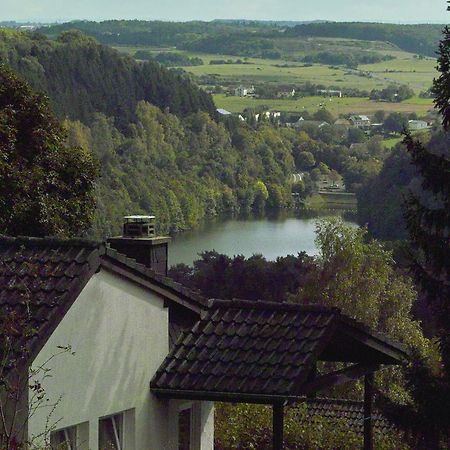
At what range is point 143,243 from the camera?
9586 millimetres

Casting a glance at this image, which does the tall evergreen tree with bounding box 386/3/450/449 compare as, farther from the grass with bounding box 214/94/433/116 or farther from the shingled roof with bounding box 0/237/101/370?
the grass with bounding box 214/94/433/116

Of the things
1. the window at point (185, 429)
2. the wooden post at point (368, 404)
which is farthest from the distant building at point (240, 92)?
the window at point (185, 429)

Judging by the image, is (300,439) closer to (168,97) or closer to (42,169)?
(42,169)

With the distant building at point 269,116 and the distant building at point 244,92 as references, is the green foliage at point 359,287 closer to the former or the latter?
the distant building at point 269,116

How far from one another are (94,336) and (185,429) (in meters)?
1.53

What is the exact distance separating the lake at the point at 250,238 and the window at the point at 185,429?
54559 millimetres

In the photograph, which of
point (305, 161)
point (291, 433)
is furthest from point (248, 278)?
point (305, 161)

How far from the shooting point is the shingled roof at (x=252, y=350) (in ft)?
26.6

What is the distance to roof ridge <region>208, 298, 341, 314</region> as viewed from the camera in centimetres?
839

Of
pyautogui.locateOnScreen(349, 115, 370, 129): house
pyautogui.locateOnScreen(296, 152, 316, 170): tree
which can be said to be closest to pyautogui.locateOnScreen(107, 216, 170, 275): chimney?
pyautogui.locateOnScreen(296, 152, 316, 170): tree

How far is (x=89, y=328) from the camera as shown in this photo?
779 cm

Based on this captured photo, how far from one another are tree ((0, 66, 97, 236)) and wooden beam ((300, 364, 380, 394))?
8170 mm

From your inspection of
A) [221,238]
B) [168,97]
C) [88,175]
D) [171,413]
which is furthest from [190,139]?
[171,413]

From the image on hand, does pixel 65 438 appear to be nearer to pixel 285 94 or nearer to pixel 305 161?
pixel 305 161
